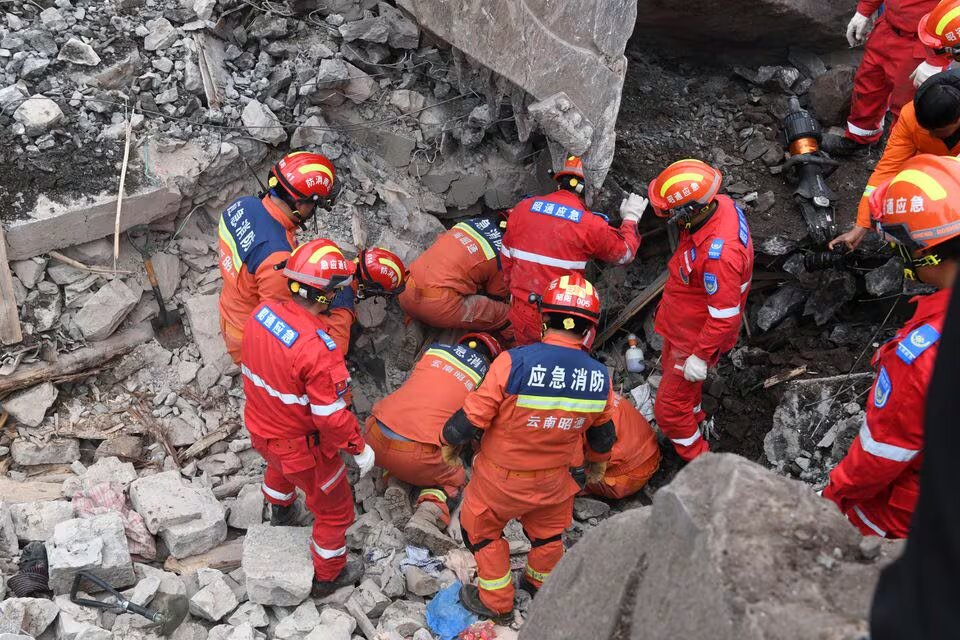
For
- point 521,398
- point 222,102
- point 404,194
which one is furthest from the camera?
point 404,194

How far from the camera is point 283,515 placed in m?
5.41

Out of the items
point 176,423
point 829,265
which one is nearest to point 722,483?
point 829,265

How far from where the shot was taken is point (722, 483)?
92.7 inches

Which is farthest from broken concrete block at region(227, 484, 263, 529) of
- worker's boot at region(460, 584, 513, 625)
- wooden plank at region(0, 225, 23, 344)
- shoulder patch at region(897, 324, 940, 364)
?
shoulder patch at region(897, 324, 940, 364)

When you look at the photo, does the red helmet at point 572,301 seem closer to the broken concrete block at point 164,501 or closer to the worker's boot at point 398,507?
the worker's boot at point 398,507

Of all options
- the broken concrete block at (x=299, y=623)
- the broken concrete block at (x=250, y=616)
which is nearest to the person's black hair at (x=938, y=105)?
the broken concrete block at (x=299, y=623)

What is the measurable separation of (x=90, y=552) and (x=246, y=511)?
1.04m

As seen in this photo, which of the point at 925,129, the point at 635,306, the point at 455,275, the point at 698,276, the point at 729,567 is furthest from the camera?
the point at 635,306

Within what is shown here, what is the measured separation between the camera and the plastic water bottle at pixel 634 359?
264 inches

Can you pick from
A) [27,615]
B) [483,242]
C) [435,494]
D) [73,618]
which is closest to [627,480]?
[435,494]

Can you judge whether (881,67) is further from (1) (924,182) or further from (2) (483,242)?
(2) (483,242)

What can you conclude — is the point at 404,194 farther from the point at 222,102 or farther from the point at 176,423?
the point at 176,423

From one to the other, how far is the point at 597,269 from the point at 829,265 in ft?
6.35

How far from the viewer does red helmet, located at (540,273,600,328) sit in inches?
166
